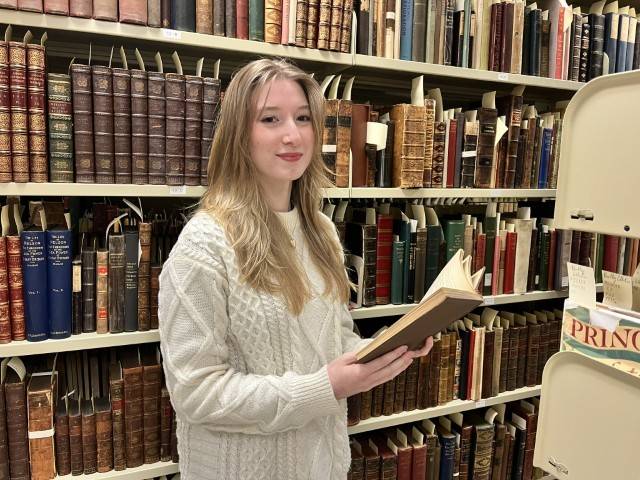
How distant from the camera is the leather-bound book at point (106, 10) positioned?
1.20 metres

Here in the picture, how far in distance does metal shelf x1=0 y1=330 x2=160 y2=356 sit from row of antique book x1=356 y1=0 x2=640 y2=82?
3.58 ft

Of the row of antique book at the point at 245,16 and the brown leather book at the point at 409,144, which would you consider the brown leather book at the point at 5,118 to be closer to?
the row of antique book at the point at 245,16

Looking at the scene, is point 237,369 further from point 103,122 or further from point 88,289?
point 103,122

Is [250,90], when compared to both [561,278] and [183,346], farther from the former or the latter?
[561,278]

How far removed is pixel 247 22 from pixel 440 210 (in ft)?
3.77

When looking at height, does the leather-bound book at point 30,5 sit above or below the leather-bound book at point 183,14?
below

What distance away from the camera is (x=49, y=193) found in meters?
1.21

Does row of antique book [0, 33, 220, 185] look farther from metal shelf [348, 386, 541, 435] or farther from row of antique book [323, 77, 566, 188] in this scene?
metal shelf [348, 386, 541, 435]

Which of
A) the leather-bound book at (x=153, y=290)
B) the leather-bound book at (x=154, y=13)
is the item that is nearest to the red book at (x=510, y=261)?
the leather-bound book at (x=153, y=290)

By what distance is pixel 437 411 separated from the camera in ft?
5.68

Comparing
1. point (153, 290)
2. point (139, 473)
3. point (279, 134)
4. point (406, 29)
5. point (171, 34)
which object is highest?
point (406, 29)

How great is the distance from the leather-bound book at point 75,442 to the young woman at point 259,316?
0.38m

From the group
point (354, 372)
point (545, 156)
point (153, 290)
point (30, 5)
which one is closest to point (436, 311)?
point (354, 372)

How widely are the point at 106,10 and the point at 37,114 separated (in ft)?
1.03
